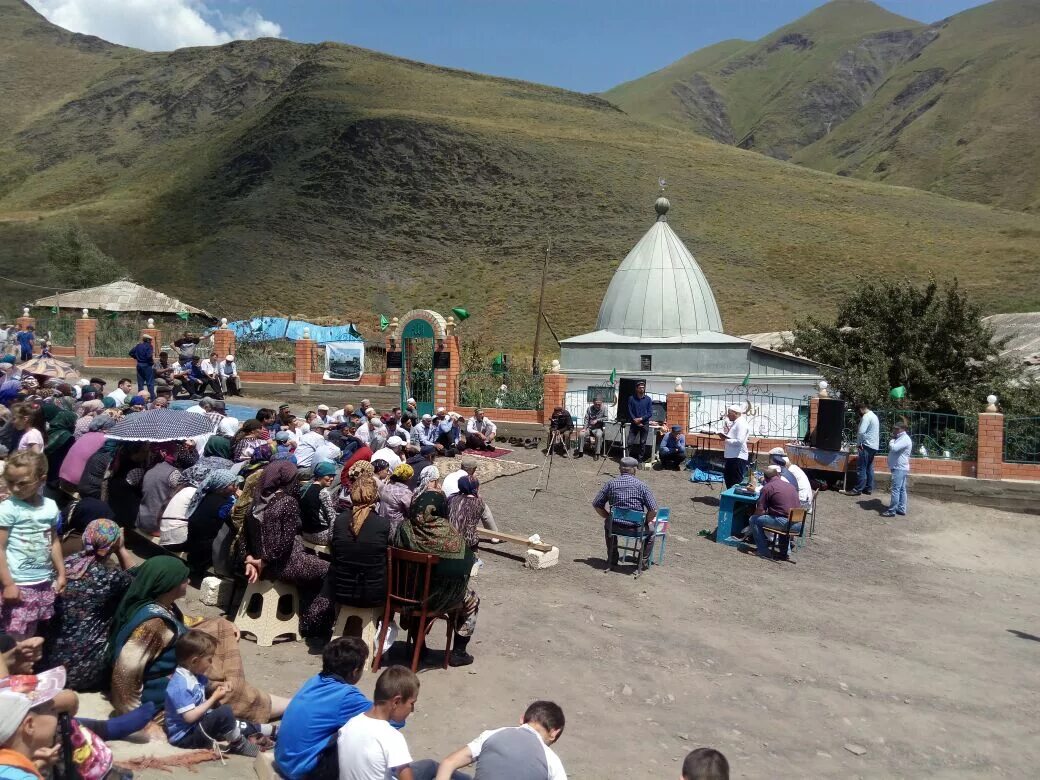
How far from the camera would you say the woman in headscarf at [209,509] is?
22.5 feet

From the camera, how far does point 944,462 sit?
14469 mm

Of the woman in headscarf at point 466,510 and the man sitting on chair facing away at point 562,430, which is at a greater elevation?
the man sitting on chair facing away at point 562,430

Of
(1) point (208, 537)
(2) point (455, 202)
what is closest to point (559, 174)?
(2) point (455, 202)

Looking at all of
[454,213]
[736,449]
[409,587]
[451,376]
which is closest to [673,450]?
[736,449]

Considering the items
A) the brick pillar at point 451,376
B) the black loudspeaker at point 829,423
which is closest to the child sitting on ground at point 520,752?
→ the black loudspeaker at point 829,423

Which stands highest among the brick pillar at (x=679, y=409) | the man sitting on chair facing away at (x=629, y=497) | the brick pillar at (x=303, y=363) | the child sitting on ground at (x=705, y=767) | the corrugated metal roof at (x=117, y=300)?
the corrugated metal roof at (x=117, y=300)

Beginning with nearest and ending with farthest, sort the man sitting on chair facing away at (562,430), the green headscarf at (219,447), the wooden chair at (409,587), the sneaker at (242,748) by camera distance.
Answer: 1. the sneaker at (242,748)
2. the wooden chair at (409,587)
3. the green headscarf at (219,447)
4. the man sitting on chair facing away at (562,430)

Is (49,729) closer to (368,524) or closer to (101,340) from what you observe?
(368,524)

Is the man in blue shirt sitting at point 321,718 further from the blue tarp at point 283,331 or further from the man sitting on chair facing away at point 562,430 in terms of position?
the blue tarp at point 283,331

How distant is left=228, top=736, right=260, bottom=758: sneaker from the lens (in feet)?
15.2

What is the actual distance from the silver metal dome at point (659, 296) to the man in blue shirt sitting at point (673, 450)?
7.91m

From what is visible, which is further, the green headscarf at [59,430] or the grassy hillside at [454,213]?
the grassy hillside at [454,213]

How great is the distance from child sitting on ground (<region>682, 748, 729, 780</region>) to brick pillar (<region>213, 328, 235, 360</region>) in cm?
2054

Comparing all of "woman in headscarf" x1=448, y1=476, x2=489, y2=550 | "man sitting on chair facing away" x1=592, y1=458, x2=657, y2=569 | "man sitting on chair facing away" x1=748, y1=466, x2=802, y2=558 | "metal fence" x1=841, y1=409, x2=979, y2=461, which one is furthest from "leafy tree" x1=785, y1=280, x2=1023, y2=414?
"woman in headscarf" x1=448, y1=476, x2=489, y2=550
